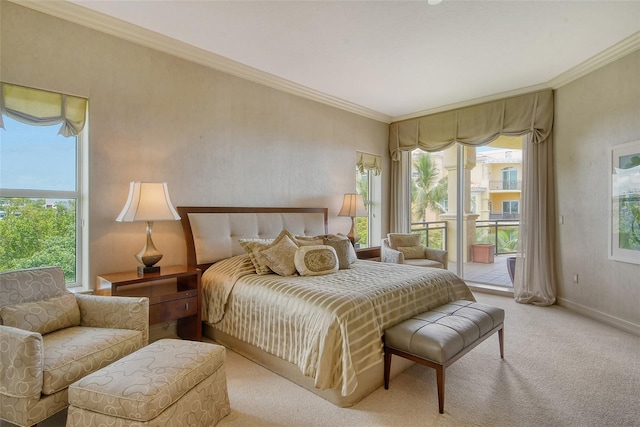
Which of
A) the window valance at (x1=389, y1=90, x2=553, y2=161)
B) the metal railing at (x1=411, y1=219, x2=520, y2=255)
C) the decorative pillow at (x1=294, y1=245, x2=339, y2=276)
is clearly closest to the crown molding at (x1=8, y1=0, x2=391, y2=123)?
the window valance at (x1=389, y1=90, x2=553, y2=161)

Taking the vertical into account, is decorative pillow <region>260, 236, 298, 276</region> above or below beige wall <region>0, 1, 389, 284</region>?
below

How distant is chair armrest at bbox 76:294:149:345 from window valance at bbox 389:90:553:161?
4697mm

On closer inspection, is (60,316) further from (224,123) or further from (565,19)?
(565,19)

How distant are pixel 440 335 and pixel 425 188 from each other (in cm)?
400

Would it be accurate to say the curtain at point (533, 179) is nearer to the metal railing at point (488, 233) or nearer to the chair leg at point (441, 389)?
the metal railing at point (488, 233)

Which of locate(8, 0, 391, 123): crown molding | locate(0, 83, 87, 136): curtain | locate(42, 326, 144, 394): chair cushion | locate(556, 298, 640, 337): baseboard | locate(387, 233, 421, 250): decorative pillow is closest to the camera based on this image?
locate(42, 326, 144, 394): chair cushion

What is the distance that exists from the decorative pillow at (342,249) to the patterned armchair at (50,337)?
180 cm

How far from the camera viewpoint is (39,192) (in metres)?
2.62

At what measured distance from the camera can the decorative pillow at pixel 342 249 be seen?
3359 mm

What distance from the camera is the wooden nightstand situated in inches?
103

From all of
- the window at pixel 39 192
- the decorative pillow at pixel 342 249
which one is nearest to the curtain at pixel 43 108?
the window at pixel 39 192

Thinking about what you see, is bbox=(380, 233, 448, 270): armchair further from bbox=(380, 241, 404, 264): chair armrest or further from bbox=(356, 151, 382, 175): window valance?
bbox=(356, 151, 382, 175): window valance

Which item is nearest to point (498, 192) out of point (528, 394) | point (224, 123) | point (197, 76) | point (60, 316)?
point (528, 394)

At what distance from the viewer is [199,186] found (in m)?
3.43
